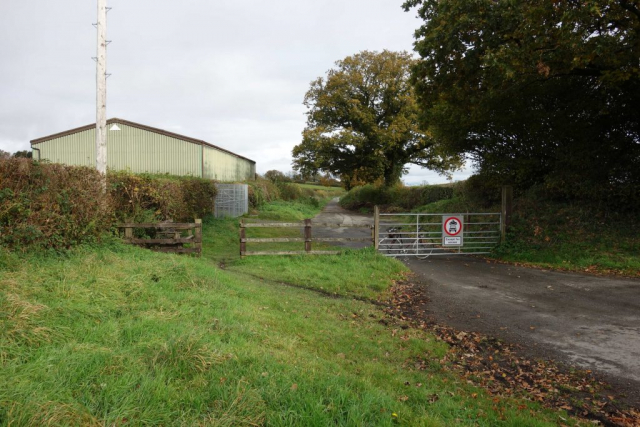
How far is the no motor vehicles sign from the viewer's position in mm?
14656

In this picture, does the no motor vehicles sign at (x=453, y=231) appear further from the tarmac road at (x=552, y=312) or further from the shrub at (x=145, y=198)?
the shrub at (x=145, y=198)

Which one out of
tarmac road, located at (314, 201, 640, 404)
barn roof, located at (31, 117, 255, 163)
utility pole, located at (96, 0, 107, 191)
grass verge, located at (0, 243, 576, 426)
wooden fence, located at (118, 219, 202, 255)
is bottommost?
tarmac road, located at (314, 201, 640, 404)

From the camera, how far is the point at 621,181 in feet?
46.0

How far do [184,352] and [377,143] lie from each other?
35.3m

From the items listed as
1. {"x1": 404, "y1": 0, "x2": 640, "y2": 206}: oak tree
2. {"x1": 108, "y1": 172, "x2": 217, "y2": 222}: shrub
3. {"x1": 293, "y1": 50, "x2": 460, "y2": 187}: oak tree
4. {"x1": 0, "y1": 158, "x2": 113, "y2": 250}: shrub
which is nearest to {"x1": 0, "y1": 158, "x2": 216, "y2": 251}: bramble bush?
{"x1": 0, "y1": 158, "x2": 113, "y2": 250}: shrub

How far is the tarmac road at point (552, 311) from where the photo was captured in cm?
537

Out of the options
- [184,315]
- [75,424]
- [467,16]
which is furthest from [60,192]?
[467,16]

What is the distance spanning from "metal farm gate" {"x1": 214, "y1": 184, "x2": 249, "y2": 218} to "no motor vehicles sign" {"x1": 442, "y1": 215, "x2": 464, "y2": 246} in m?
14.3

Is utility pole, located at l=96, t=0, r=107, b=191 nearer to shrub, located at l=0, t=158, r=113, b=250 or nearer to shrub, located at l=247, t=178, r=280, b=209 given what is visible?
shrub, located at l=0, t=158, r=113, b=250

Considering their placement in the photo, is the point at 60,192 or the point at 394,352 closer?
the point at 394,352

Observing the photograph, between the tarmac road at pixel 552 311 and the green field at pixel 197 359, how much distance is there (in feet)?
4.55

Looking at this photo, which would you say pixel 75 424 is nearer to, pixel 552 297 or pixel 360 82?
pixel 552 297

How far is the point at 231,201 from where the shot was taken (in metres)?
26.7

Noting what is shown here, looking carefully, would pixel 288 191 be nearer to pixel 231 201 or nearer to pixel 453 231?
pixel 231 201
